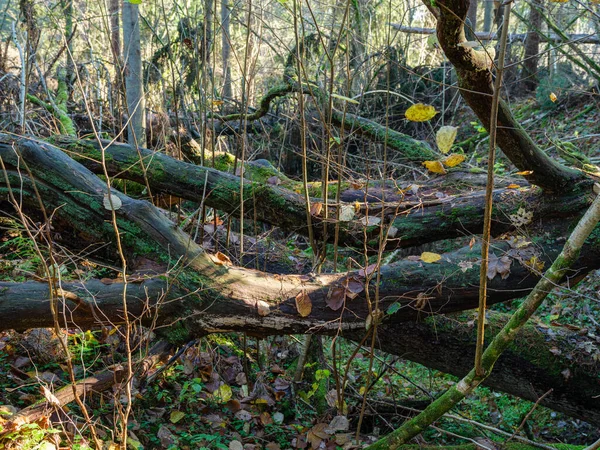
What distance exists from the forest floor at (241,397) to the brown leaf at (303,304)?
393mm

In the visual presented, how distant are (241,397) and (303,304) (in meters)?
1.47

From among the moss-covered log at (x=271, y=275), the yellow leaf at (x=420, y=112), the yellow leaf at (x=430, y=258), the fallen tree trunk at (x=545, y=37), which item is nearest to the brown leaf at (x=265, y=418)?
the moss-covered log at (x=271, y=275)

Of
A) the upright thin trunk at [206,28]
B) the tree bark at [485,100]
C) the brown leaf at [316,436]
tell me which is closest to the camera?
the tree bark at [485,100]

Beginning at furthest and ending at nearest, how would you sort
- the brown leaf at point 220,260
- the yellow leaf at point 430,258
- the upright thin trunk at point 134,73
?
the upright thin trunk at point 134,73 < the yellow leaf at point 430,258 < the brown leaf at point 220,260

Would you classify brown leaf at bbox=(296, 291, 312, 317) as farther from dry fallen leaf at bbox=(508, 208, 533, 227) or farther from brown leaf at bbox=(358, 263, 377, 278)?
dry fallen leaf at bbox=(508, 208, 533, 227)

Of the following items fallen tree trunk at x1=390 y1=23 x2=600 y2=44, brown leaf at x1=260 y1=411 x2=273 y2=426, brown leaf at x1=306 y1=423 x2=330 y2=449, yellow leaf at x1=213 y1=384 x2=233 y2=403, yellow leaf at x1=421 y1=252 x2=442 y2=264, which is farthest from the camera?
yellow leaf at x1=213 y1=384 x2=233 y2=403

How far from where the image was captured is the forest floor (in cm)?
369

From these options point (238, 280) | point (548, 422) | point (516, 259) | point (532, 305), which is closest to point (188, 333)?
point (238, 280)

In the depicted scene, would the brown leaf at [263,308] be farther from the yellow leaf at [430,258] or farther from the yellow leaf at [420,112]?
the yellow leaf at [420,112]

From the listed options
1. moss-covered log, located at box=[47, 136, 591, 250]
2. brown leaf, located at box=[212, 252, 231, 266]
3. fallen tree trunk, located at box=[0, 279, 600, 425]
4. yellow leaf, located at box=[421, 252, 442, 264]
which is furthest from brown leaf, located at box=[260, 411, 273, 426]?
yellow leaf, located at box=[421, 252, 442, 264]

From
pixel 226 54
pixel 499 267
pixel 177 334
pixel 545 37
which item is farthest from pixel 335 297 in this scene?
pixel 226 54

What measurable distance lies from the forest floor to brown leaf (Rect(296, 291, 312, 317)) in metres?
0.39

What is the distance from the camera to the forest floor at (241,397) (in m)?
3.69

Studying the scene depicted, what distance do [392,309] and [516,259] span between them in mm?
984
